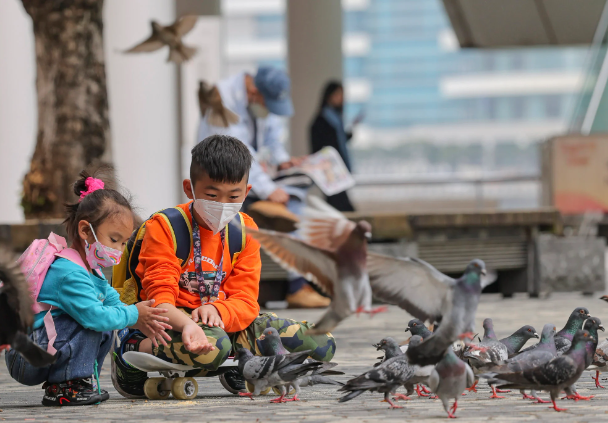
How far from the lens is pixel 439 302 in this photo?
3.03m

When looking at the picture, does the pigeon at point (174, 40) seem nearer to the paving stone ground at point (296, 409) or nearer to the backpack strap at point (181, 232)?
the paving stone ground at point (296, 409)

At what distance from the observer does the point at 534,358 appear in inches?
136

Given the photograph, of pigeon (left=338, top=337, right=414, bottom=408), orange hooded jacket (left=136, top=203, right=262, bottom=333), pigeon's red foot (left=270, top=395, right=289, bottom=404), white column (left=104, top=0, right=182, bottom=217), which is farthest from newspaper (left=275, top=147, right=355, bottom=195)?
pigeon (left=338, top=337, right=414, bottom=408)

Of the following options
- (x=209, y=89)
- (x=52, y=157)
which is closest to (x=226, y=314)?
(x=209, y=89)

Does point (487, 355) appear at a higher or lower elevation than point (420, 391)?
higher

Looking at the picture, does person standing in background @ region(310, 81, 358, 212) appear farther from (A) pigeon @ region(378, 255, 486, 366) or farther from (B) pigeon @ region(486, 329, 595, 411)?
(A) pigeon @ region(378, 255, 486, 366)

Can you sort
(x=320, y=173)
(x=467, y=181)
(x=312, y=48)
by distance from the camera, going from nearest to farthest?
(x=320, y=173), (x=467, y=181), (x=312, y=48)

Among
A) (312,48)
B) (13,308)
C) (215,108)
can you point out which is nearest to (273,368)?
(13,308)

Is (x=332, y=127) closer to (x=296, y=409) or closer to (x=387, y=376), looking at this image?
(x=296, y=409)

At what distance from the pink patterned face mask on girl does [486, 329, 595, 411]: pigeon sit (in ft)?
4.44

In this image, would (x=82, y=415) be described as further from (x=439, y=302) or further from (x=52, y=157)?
(x=52, y=157)

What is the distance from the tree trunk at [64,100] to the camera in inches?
300

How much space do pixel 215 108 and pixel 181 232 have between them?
3.47m

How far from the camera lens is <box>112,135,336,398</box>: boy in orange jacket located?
356 centimetres
